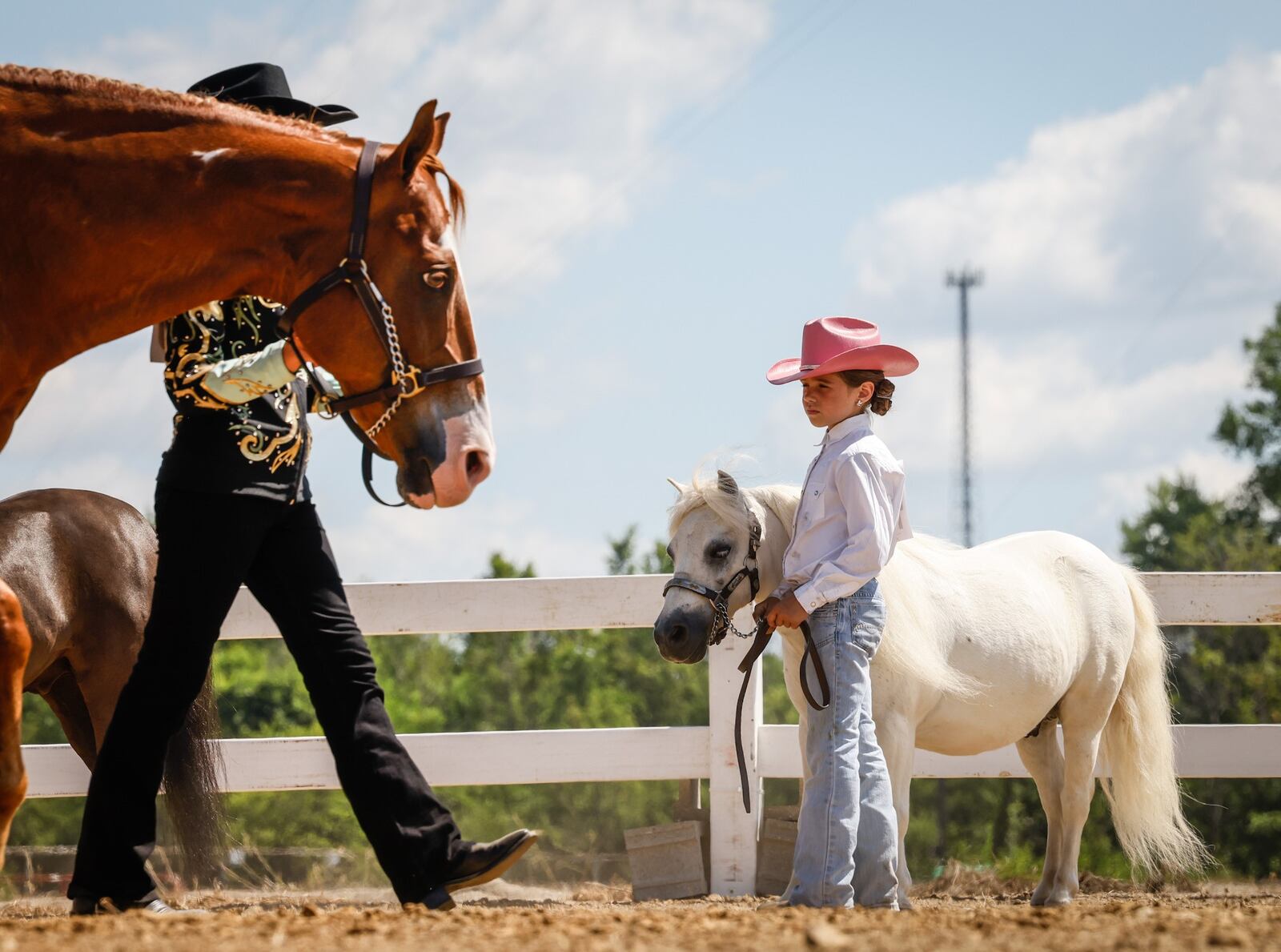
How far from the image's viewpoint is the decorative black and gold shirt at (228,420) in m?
3.19

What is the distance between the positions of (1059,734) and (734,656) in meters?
1.63

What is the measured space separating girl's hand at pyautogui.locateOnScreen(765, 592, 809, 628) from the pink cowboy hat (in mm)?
723

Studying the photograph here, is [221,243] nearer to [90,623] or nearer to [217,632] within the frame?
[217,632]

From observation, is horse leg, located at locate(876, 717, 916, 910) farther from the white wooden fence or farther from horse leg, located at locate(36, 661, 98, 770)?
horse leg, located at locate(36, 661, 98, 770)

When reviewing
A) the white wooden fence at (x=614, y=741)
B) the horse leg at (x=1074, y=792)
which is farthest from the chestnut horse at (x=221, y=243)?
the horse leg at (x=1074, y=792)

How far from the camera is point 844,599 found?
380 cm

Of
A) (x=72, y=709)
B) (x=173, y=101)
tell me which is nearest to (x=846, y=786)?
(x=173, y=101)

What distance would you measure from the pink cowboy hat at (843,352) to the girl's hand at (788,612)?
0.72 metres

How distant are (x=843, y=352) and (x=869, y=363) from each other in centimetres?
9

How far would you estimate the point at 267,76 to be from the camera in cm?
353

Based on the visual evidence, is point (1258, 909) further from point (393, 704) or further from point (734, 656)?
point (393, 704)

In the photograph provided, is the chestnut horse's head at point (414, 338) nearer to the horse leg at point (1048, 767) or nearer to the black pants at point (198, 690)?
the black pants at point (198, 690)

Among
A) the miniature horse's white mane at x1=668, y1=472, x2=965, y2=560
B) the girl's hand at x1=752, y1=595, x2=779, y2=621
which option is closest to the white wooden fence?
the miniature horse's white mane at x1=668, y1=472, x2=965, y2=560

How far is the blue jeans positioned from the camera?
11.5 feet
